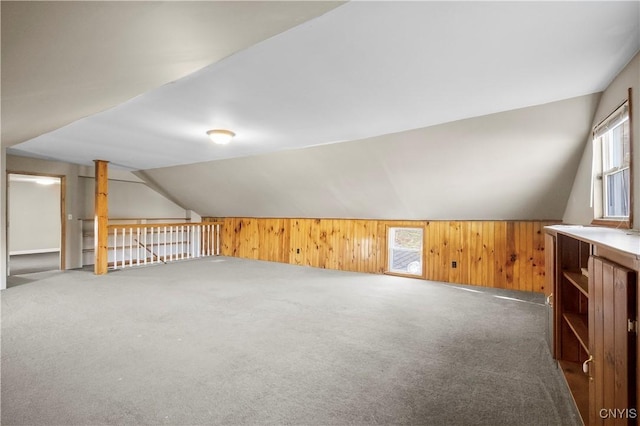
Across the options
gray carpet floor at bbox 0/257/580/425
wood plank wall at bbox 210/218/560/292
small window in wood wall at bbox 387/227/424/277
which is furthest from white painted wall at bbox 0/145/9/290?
small window in wood wall at bbox 387/227/424/277

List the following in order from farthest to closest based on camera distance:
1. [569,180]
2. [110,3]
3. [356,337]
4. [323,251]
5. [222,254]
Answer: [222,254]
[323,251]
[569,180]
[356,337]
[110,3]

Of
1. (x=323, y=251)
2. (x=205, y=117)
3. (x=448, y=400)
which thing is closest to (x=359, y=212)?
(x=323, y=251)

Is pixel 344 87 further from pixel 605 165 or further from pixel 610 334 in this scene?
pixel 605 165

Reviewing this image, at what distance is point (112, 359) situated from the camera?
2.20 m

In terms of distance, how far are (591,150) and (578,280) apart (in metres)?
1.76

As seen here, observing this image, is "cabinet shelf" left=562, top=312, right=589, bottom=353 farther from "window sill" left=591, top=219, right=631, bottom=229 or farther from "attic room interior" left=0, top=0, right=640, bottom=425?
"window sill" left=591, top=219, right=631, bottom=229

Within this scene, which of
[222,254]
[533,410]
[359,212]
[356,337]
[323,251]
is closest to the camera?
[533,410]

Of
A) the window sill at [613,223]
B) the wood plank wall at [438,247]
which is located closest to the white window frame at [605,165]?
the window sill at [613,223]

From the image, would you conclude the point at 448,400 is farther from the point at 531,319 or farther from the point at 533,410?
the point at 531,319

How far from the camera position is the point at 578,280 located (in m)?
1.87

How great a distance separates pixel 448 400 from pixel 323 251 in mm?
4584

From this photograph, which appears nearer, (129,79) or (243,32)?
(243,32)

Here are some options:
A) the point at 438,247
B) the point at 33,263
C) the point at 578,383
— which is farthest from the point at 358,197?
the point at 33,263

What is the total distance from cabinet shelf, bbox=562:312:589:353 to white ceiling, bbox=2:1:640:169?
171 centimetres
